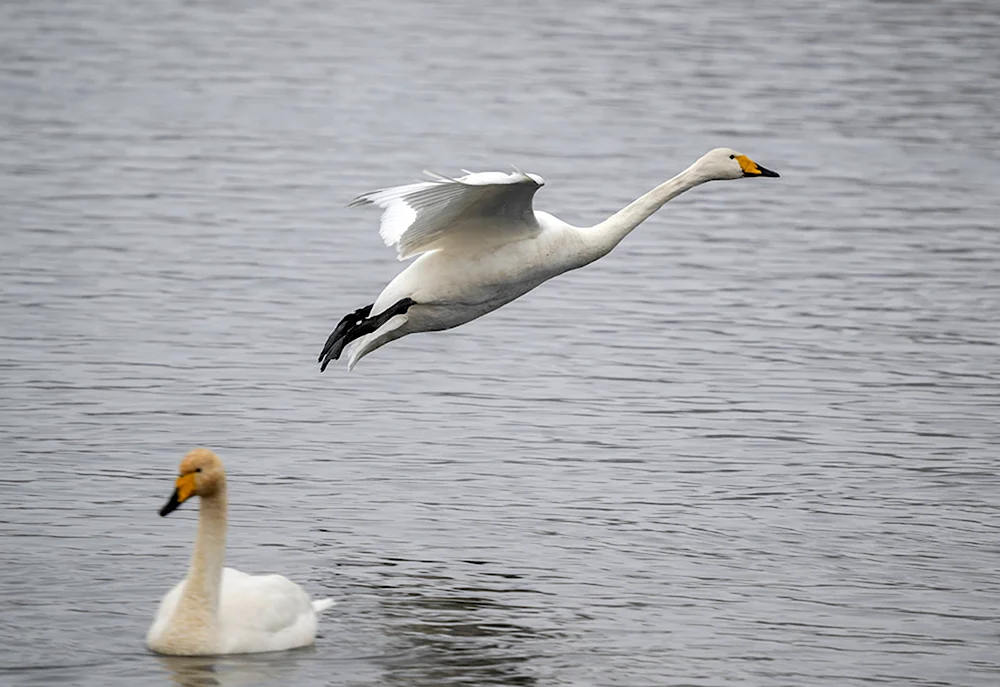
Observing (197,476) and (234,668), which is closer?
(234,668)

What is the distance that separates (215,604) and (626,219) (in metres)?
3.58

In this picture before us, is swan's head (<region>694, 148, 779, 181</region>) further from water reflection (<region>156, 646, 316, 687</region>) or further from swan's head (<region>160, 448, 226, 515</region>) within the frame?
water reflection (<region>156, 646, 316, 687</region>)

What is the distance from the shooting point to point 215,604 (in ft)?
30.1

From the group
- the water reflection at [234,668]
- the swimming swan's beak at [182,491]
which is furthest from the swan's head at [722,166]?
the water reflection at [234,668]

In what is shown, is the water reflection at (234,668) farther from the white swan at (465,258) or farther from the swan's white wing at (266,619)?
the white swan at (465,258)

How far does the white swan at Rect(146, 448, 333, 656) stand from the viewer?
29.8ft

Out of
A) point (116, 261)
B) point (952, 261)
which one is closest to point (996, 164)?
point (952, 261)

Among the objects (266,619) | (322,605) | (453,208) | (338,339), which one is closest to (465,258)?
(453,208)

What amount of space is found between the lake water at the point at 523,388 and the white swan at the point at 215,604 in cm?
12

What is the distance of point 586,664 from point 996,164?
14885 mm

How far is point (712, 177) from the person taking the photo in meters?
12.0

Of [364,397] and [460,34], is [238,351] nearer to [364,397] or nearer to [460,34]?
[364,397]

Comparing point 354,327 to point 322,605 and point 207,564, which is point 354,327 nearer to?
point 322,605

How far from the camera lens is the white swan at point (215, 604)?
9.07 meters
